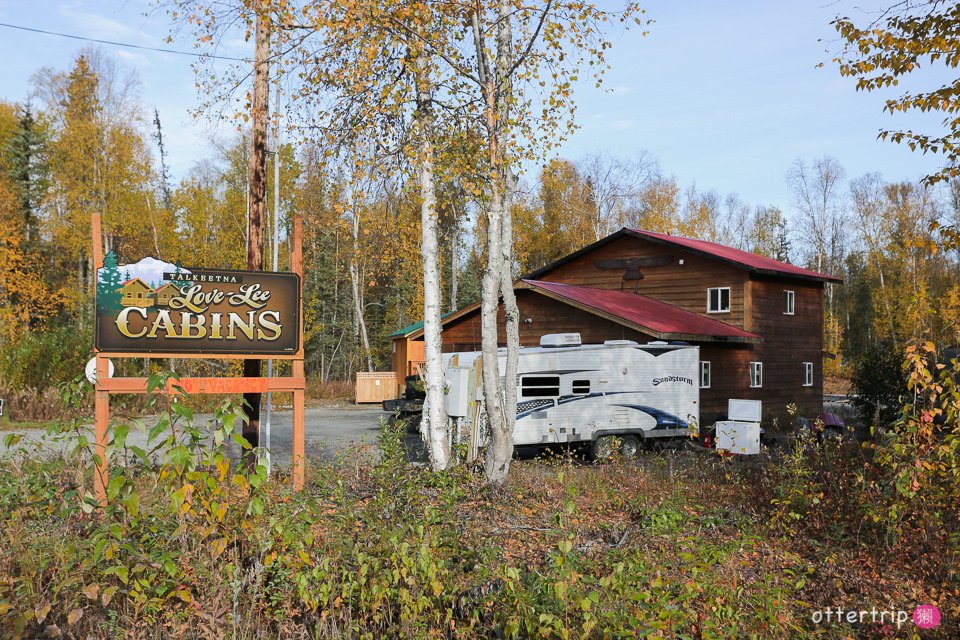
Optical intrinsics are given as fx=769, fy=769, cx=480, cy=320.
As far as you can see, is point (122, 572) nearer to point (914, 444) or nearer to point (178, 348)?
point (178, 348)

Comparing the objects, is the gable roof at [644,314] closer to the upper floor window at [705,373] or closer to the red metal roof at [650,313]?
the red metal roof at [650,313]

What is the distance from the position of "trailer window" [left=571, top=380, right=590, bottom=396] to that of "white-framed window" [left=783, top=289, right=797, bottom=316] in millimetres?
12851

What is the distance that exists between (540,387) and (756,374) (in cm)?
1148

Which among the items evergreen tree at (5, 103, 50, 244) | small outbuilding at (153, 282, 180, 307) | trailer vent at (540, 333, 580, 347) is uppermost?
evergreen tree at (5, 103, 50, 244)

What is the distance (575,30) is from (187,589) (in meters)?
8.64

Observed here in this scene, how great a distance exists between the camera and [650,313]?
2197 centimetres

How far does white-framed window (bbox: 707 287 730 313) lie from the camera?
24.9 meters

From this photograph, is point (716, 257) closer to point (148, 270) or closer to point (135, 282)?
point (148, 270)

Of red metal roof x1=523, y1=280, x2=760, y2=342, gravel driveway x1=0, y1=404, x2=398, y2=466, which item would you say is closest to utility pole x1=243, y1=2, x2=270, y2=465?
gravel driveway x1=0, y1=404, x2=398, y2=466

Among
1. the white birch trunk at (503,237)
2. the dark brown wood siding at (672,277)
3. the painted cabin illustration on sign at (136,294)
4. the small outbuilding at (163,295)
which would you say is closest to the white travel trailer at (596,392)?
the white birch trunk at (503,237)

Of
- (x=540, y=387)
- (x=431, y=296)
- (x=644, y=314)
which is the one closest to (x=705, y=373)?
(x=644, y=314)

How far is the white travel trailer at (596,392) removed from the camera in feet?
53.3

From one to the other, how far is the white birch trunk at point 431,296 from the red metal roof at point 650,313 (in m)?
8.73

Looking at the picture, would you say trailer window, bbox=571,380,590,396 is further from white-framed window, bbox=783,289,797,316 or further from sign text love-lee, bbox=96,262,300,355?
white-framed window, bbox=783,289,797,316
